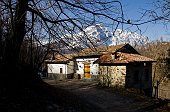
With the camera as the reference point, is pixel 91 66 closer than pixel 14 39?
No

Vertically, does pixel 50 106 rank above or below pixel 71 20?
below

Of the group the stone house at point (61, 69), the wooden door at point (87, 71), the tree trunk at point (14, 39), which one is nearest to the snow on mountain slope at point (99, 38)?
the tree trunk at point (14, 39)

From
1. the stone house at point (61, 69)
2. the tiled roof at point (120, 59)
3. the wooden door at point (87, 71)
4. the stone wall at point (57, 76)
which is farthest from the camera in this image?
the stone wall at point (57, 76)

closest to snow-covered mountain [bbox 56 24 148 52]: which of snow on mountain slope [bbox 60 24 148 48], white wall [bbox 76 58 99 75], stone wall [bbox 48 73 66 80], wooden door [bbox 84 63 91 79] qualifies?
snow on mountain slope [bbox 60 24 148 48]

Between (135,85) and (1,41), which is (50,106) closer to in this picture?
(1,41)

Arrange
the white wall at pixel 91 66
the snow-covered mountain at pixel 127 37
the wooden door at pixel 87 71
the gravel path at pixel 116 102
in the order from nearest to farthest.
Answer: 1. the snow-covered mountain at pixel 127 37
2. the gravel path at pixel 116 102
3. the white wall at pixel 91 66
4. the wooden door at pixel 87 71

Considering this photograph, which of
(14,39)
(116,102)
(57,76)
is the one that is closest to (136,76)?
(116,102)

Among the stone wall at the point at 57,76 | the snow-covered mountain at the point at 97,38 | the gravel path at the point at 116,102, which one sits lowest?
the gravel path at the point at 116,102

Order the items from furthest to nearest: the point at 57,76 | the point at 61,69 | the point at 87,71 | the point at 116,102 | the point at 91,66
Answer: the point at 57,76, the point at 61,69, the point at 87,71, the point at 91,66, the point at 116,102

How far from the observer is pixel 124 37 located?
7.85 metres

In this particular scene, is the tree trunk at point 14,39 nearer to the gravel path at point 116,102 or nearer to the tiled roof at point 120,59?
the gravel path at point 116,102

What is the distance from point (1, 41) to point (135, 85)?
2038cm

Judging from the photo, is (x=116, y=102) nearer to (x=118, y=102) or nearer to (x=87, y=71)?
(x=118, y=102)

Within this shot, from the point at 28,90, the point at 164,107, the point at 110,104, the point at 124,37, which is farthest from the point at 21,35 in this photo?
the point at 164,107
